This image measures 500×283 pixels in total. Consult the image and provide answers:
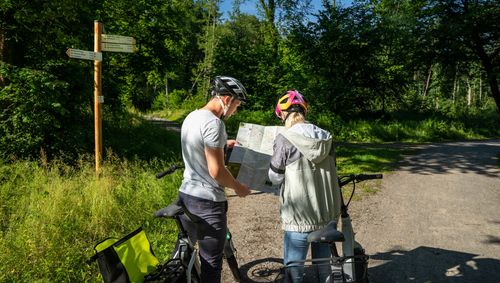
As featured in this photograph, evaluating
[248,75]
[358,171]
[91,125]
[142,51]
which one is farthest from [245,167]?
[248,75]

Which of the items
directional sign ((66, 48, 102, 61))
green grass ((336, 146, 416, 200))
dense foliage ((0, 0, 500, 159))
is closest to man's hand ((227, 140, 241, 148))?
green grass ((336, 146, 416, 200))

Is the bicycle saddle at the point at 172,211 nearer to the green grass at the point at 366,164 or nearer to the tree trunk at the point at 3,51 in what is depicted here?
the green grass at the point at 366,164

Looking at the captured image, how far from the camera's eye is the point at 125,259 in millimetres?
2158

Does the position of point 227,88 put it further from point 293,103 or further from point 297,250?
point 297,250

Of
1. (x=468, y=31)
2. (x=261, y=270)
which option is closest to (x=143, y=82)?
(x=261, y=270)

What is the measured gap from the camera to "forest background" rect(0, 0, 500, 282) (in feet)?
15.0

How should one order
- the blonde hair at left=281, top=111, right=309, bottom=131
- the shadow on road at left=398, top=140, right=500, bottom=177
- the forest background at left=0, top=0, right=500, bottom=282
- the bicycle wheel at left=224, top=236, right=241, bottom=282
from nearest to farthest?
the blonde hair at left=281, top=111, right=309, bottom=131
the bicycle wheel at left=224, top=236, right=241, bottom=282
the forest background at left=0, top=0, right=500, bottom=282
the shadow on road at left=398, top=140, right=500, bottom=177

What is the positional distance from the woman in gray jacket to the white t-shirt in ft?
1.49

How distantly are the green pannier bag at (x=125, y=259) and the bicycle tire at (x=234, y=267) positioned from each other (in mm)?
1032

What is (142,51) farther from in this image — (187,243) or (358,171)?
(187,243)

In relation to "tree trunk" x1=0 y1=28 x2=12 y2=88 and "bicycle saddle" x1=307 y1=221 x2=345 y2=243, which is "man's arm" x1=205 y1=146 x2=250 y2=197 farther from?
"tree trunk" x1=0 y1=28 x2=12 y2=88

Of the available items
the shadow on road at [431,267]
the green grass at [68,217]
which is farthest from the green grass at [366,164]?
the green grass at [68,217]

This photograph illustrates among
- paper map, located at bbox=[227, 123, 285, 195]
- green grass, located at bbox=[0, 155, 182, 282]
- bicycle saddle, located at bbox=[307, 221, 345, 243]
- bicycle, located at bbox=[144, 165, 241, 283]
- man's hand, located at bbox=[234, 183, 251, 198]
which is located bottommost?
green grass, located at bbox=[0, 155, 182, 282]

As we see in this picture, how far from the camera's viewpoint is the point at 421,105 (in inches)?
878
